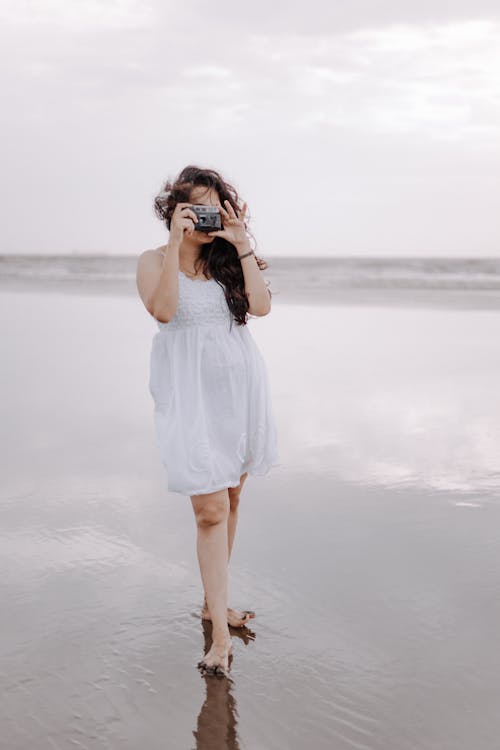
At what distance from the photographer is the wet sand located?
284cm

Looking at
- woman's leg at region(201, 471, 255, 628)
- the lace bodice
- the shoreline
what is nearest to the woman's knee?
woman's leg at region(201, 471, 255, 628)

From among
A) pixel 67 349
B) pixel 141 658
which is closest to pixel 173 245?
pixel 141 658

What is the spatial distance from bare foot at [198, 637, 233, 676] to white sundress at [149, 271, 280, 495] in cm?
54

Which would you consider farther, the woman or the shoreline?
the shoreline

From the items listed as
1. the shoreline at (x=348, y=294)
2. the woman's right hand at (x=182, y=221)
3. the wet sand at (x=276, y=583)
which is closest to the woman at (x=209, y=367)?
the woman's right hand at (x=182, y=221)

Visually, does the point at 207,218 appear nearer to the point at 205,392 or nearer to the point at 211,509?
the point at 205,392

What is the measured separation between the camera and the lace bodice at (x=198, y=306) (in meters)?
3.42

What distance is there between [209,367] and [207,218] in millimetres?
549

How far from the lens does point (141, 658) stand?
10.6 feet

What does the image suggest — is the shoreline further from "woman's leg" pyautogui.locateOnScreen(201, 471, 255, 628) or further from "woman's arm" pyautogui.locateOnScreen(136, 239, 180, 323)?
"woman's arm" pyautogui.locateOnScreen(136, 239, 180, 323)

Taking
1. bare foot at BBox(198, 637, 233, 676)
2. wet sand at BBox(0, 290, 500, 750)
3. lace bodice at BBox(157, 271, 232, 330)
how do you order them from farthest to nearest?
lace bodice at BBox(157, 271, 232, 330)
bare foot at BBox(198, 637, 233, 676)
wet sand at BBox(0, 290, 500, 750)

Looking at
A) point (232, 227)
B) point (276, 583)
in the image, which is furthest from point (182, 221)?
point (276, 583)

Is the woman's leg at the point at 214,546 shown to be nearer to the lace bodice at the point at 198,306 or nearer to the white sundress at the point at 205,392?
the white sundress at the point at 205,392

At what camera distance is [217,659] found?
3180 millimetres
